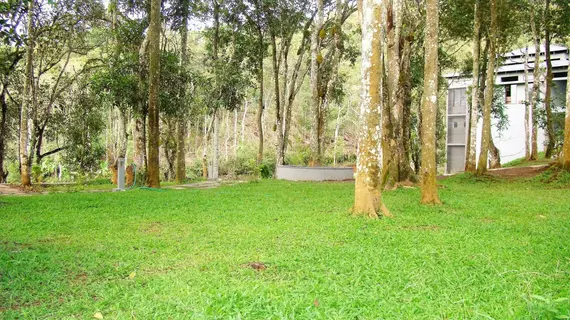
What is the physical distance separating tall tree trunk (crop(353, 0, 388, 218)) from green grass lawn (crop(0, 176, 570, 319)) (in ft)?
1.66

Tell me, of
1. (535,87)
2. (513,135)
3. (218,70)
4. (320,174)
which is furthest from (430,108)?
(513,135)

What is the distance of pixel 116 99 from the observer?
49.1 ft

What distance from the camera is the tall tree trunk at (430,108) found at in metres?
8.93

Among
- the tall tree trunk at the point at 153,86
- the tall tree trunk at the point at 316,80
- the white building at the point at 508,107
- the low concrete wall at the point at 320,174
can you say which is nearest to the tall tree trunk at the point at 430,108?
the tall tree trunk at the point at 153,86

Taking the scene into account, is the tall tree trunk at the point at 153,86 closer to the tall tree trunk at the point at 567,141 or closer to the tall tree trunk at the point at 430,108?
the tall tree trunk at the point at 430,108

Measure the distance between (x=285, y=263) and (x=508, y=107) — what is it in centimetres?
2601

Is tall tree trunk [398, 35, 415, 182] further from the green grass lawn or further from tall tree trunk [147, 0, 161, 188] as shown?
tall tree trunk [147, 0, 161, 188]

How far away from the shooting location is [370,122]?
7684 millimetres

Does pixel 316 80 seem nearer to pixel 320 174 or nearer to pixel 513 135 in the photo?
pixel 320 174

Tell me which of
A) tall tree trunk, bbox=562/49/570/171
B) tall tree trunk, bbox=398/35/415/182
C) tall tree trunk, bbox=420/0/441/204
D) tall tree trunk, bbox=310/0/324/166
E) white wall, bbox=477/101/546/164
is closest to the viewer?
tall tree trunk, bbox=420/0/441/204

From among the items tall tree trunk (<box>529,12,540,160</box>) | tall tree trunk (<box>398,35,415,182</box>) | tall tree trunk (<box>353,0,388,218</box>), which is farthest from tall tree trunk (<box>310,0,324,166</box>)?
tall tree trunk (<box>353,0,388,218</box>)

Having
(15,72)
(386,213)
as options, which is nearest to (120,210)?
(386,213)

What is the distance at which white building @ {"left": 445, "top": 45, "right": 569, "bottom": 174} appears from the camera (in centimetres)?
2603

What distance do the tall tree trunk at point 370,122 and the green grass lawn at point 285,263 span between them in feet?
1.66
